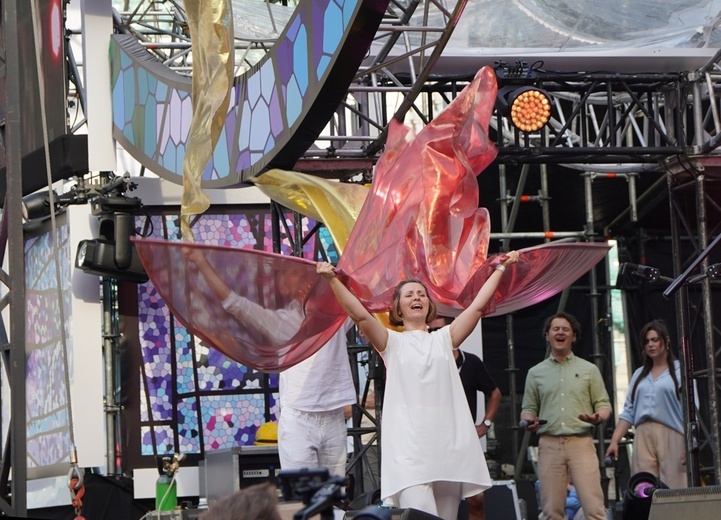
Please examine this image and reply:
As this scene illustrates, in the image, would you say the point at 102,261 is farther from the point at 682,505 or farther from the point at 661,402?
the point at 682,505

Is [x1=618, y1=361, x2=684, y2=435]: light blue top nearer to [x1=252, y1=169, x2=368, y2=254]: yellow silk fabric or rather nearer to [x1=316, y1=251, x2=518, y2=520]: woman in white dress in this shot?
[x1=252, y1=169, x2=368, y2=254]: yellow silk fabric

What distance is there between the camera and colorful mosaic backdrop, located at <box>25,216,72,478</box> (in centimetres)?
1009

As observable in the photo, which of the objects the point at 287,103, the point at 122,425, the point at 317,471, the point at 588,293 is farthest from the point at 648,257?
the point at 317,471

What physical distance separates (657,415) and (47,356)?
492 cm

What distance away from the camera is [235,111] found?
8.15m

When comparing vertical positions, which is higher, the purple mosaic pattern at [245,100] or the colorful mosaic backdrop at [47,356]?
the purple mosaic pattern at [245,100]

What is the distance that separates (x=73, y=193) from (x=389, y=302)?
184 inches

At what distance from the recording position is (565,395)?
7.91m

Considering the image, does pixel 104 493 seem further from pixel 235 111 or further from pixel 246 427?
pixel 235 111

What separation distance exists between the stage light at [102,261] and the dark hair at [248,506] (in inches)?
288

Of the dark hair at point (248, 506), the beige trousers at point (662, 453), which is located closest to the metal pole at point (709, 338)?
the beige trousers at point (662, 453)

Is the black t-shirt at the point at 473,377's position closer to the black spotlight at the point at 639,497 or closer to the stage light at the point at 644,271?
the stage light at the point at 644,271

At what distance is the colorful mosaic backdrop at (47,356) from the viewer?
1009 centimetres

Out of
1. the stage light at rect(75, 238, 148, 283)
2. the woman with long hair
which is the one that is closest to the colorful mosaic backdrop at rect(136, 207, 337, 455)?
the stage light at rect(75, 238, 148, 283)
